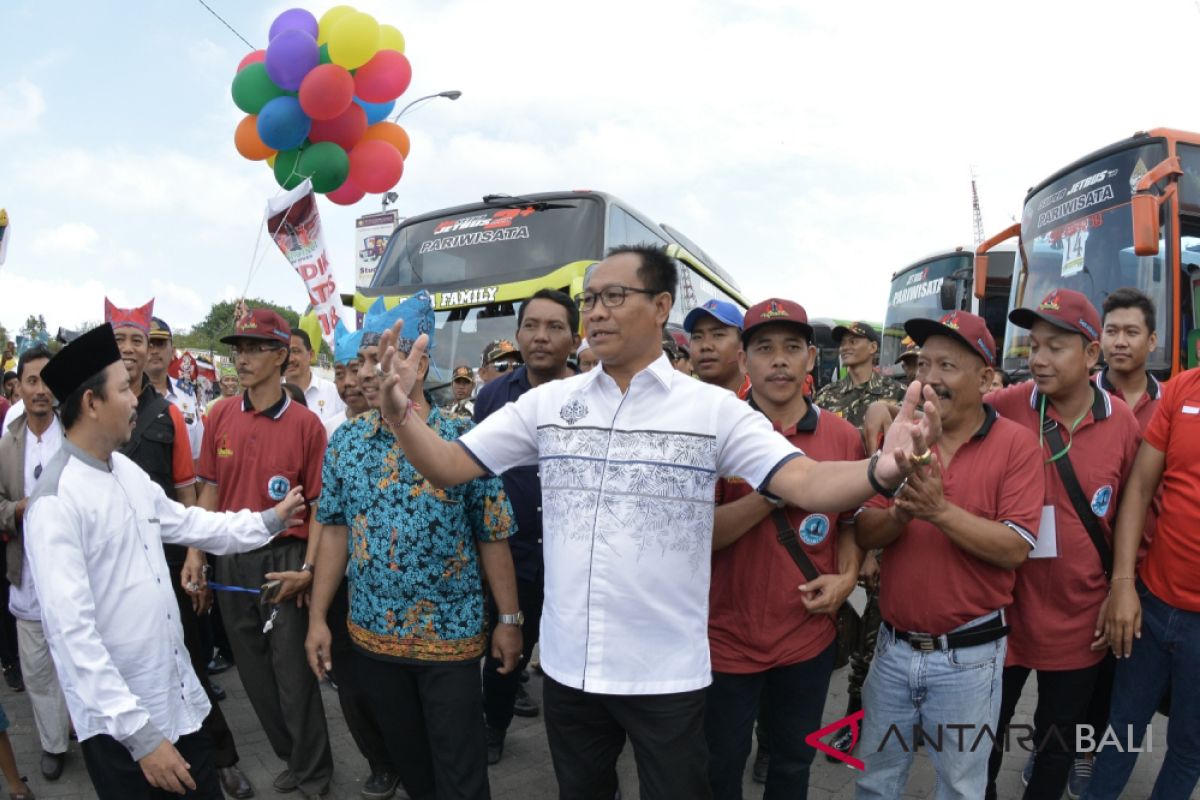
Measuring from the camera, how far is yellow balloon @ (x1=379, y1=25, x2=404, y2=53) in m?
7.46

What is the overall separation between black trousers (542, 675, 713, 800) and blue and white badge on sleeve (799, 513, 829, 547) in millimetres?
750

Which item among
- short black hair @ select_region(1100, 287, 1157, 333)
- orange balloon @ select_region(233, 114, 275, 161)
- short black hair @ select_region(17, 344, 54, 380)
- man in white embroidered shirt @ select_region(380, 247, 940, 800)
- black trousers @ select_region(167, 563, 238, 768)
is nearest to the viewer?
man in white embroidered shirt @ select_region(380, 247, 940, 800)

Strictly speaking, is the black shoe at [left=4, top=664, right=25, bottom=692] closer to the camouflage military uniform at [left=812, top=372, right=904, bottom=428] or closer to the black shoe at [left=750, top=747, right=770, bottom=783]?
the black shoe at [left=750, top=747, right=770, bottom=783]

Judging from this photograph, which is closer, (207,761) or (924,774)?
(207,761)

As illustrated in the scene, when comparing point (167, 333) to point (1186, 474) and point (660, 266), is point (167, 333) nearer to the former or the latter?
point (660, 266)

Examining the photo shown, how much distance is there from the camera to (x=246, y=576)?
3.59 metres

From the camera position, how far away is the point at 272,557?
3.61 metres

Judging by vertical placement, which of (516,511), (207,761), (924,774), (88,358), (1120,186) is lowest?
(924,774)

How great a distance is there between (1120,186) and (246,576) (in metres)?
7.47

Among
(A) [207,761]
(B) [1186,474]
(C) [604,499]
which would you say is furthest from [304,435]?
(B) [1186,474]

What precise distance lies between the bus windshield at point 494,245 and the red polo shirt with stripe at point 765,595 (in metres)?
6.14

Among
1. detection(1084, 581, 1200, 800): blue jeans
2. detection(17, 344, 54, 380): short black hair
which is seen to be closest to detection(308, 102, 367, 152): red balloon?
detection(17, 344, 54, 380): short black hair

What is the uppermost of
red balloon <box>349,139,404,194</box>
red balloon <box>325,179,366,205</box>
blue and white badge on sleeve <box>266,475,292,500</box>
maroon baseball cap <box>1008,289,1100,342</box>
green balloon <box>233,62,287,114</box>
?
green balloon <box>233,62,287,114</box>

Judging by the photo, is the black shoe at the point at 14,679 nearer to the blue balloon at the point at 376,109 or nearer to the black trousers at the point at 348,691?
the black trousers at the point at 348,691
